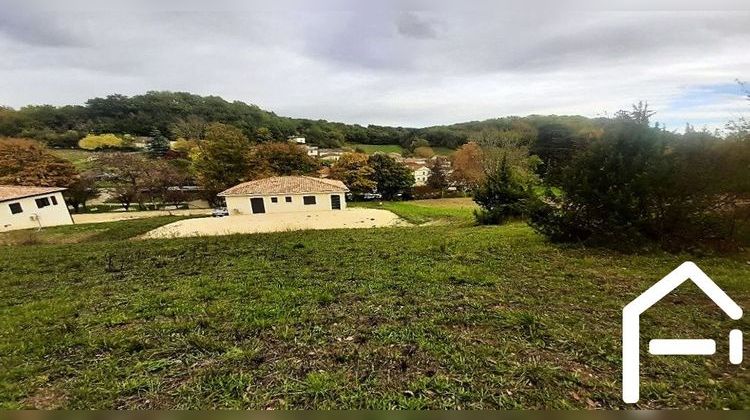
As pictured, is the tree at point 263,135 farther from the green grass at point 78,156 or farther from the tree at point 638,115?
the tree at point 638,115

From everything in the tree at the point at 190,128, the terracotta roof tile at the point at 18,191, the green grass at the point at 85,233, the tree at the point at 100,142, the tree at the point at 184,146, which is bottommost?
the green grass at the point at 85,233

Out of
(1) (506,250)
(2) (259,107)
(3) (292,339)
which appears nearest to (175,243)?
(2) (259,107)

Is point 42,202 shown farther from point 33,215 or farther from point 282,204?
point 282,204

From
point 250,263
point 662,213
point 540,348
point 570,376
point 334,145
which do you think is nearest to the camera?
point 570,376

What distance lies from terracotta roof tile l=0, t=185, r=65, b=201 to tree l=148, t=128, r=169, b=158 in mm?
1325

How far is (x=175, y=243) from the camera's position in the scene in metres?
4.58

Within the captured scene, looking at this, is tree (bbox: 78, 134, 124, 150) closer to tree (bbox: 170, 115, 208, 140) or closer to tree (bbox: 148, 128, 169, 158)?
tree (bbox: 148, 128, 169, 158)

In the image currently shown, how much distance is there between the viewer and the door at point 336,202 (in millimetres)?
11477

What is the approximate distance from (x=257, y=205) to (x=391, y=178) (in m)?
10.9

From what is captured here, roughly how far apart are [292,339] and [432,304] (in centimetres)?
109

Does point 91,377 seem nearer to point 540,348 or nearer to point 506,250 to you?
point 540,348

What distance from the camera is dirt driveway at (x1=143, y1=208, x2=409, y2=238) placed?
17.2 ft

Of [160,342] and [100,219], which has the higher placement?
[100,219]

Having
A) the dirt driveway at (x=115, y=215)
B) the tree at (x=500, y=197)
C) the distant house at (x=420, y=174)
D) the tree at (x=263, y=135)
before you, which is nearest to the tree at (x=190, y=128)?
the tree at (x=263, y=135)
